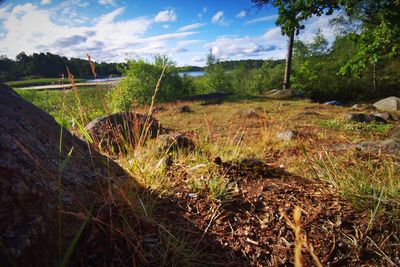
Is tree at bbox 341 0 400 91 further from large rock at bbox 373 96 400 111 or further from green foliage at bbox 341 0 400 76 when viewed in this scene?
large rock at bbox 373 96 400 111

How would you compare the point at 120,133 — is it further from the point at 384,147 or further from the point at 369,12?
the point at 369,12

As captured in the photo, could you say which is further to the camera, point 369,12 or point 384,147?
point 369,12

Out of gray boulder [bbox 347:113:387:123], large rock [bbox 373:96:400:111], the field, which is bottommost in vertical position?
large rock [bbox 373:96:400:111]

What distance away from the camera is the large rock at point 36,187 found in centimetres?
101

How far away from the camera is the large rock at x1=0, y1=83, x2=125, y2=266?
3.32 feet

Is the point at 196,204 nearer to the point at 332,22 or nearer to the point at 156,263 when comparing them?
the point at 156,263

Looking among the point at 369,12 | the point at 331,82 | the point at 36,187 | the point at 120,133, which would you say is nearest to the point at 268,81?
the point at 331,82

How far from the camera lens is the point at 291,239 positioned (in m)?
1.56

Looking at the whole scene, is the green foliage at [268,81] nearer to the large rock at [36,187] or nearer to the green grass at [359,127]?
the green grass at [359,127]

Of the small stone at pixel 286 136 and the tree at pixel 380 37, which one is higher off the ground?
the tree at pixel 380 37

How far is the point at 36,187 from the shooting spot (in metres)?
1.17

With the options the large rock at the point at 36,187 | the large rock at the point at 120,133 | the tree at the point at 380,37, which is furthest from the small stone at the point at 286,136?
the large rock at the point at 36,187

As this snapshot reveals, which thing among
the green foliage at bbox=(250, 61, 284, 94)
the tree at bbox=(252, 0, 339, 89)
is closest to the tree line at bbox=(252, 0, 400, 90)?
the tree at bbox=(252, 0, 339, 89)

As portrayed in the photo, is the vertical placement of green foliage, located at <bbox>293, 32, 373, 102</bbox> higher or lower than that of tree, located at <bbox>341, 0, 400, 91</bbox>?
lower
